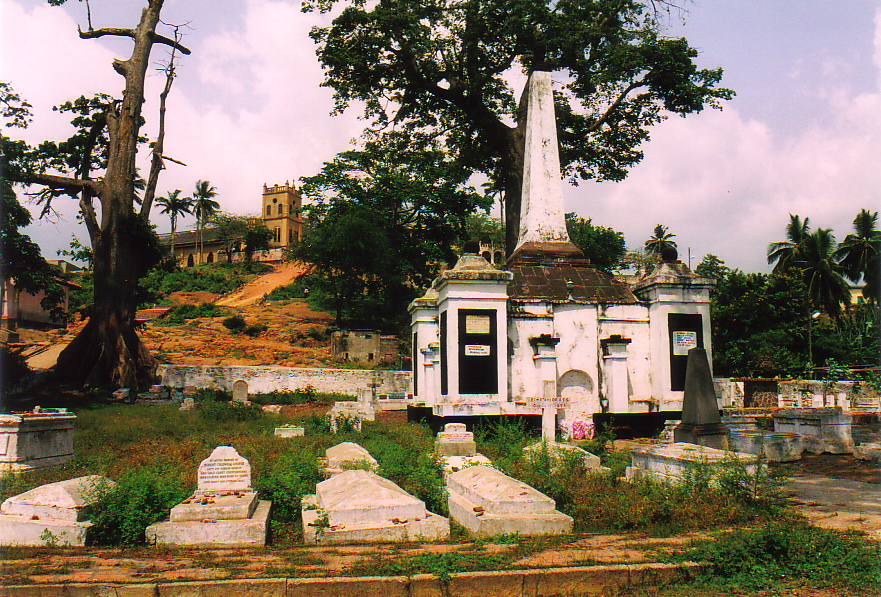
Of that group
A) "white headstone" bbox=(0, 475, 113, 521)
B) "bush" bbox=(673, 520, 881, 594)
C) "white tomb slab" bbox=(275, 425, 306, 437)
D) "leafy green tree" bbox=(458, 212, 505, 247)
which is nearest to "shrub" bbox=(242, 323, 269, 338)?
"leafy green tree" bbox=(458, 212, 505, 247)

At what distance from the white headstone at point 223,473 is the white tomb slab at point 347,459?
1.56m

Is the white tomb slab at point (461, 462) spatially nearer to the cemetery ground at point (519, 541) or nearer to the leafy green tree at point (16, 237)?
the cemetery ground at point (519, 541)

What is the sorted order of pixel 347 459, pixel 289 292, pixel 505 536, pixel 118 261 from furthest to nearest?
pixel 289 292, pixel 118 261, pixel 347 459, pixel 505 536

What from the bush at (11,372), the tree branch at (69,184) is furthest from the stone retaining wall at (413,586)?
the tree branch at (69,184)

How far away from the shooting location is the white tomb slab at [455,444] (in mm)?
10547

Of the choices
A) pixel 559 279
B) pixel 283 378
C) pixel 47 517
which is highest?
pixel 559 279

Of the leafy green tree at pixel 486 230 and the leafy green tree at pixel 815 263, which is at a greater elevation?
the leafy green tree at pixel 486 230

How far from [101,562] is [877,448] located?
11381 millimetres

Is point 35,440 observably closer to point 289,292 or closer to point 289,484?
point 289,484

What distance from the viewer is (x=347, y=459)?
29.6 ft

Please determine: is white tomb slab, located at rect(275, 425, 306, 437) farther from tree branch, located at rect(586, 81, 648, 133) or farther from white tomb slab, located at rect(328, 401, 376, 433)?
tree branch, located at rect(586, 81, 648, 133)

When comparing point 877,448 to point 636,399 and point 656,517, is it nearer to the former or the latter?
point 636,399

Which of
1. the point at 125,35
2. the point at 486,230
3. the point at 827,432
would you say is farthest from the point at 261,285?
the point at 827,432

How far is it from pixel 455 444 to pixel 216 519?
5165 millimetres
